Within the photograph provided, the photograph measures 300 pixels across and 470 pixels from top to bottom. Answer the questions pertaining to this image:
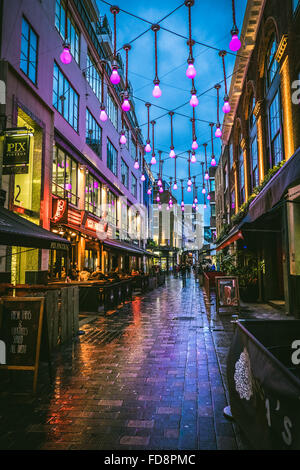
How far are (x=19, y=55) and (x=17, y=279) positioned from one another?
31.2ft

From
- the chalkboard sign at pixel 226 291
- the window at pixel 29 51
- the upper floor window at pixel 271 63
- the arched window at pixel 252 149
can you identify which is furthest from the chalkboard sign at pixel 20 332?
the arched window at pixel 252 149

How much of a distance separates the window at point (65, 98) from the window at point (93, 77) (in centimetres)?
344

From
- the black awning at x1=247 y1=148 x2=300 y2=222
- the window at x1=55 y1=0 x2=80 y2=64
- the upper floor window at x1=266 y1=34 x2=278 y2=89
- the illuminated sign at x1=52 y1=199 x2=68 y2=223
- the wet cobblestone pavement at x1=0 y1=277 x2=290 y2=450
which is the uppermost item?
the window at x1=55 y1=0 x2=80 y2=64

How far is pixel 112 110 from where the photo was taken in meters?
29.3

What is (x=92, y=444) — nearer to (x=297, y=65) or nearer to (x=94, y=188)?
(x=297, y=65)

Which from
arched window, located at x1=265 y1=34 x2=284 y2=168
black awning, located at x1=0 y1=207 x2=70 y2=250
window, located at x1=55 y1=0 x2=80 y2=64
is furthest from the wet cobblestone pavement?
window, located at x1=55 y1=0 x2=80 y2=64

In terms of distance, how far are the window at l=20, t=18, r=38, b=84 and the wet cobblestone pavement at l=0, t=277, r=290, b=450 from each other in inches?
476

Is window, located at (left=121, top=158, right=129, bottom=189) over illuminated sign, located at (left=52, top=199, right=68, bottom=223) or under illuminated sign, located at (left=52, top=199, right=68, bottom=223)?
over

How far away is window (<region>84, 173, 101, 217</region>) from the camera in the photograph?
21781mm

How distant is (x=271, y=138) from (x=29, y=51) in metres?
11.8

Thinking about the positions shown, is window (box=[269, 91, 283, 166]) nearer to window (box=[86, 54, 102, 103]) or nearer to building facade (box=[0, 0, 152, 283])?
building facade (box=[0, 0, 152, 283])

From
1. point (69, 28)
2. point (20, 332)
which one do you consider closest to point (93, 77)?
point (69, 28)

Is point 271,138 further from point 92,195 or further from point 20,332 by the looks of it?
point 20,332
